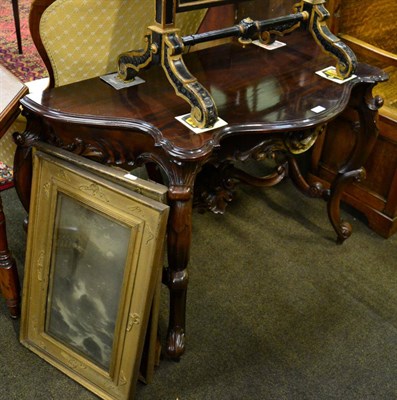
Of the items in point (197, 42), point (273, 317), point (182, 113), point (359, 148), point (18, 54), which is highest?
point (197, 42)

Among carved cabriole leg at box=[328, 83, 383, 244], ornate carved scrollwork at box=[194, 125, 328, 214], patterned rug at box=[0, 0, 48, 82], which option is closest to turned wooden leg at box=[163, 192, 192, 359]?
ornate carved scrollwork at box=[194, 125, 328, 214]

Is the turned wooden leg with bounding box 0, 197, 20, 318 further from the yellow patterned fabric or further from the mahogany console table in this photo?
the yellow patterned fabric

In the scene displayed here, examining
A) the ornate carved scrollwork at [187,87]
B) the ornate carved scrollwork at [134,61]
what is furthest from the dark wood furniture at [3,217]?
the ornate carved scrollwork at [187,87]

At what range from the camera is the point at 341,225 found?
173cm

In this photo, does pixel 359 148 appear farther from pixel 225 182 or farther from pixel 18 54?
pixel 18 54

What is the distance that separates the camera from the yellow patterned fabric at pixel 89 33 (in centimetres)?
125

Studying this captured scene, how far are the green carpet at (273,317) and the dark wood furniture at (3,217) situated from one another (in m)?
0.09

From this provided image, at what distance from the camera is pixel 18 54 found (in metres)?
2.84

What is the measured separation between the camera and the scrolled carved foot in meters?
1.32

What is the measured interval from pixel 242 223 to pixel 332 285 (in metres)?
0.37

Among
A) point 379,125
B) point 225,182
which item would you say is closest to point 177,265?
point 225,182

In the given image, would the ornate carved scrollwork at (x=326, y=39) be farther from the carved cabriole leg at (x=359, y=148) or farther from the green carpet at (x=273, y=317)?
the green carpet at (x=273, y=317)

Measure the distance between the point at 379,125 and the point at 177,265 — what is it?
88 cm

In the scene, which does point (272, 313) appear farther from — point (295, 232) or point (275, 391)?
point (295, 232)
